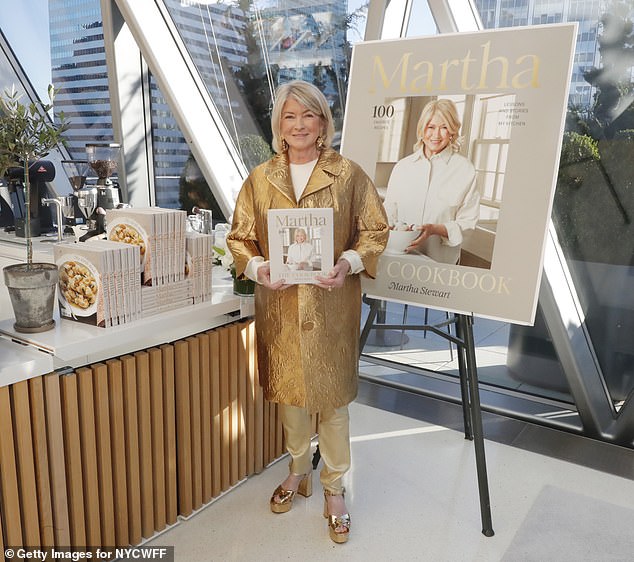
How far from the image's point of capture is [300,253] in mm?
1914

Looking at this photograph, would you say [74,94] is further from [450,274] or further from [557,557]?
[557,557]

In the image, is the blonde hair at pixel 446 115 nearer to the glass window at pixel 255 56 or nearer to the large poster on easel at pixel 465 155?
the large poster on easel at pixel 465 155

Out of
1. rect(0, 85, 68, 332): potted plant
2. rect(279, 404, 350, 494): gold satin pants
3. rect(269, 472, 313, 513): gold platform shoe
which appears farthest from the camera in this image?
rect(269, 472, 313, 513): gold platform shoe

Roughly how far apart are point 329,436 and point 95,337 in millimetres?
904

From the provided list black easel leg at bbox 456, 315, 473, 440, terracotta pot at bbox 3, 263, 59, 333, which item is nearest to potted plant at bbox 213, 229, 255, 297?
terracotta pot at bbox 3, 263, 59, 333

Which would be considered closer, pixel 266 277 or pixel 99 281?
pixel 99 281

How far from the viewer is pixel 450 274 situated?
221 centimetres

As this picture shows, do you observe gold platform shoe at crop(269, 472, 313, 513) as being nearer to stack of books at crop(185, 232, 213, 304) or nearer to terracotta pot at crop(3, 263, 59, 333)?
stack of books at crop(185, 232, 213, 304)

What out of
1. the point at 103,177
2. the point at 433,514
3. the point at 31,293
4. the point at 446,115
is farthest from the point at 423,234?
the point at 103,177

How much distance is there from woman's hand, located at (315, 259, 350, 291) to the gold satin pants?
1.61ft

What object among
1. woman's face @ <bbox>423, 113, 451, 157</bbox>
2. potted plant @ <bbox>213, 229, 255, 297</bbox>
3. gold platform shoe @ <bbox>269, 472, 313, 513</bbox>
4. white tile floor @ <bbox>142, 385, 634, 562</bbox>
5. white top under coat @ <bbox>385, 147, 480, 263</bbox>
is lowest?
white tile floor @ <bbox>142, 385, 634, 562</bbox>

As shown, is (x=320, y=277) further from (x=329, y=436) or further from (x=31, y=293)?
(x=31, y=293)

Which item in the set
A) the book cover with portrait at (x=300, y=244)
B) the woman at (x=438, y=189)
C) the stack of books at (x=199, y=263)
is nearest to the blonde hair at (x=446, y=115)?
the woman at (x=438, y=189)

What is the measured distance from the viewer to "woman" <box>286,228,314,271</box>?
1.91m
